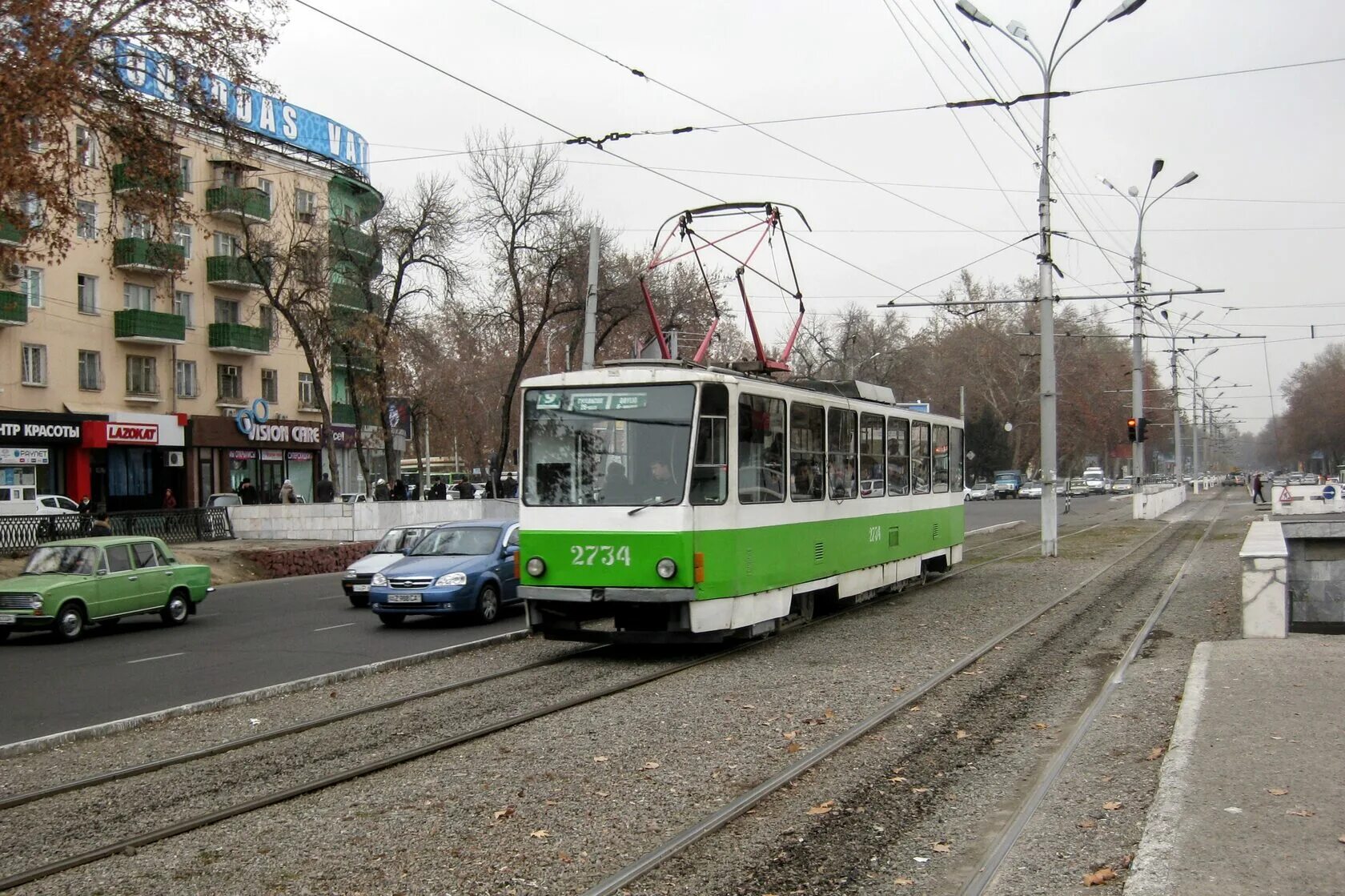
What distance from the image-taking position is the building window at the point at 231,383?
49562 mm

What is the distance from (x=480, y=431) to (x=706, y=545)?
67601 millimetres

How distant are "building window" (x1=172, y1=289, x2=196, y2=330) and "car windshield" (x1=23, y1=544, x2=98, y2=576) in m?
31.4

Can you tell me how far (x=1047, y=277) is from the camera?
27.3 m

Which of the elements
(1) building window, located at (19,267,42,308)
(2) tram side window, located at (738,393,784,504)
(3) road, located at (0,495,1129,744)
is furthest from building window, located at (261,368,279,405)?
(2) tram side window, located at (738,393,784,504)

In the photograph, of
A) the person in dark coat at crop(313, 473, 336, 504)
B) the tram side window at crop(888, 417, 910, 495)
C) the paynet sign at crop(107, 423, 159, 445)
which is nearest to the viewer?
the tram side window at crop(888, 417, 910, 495)

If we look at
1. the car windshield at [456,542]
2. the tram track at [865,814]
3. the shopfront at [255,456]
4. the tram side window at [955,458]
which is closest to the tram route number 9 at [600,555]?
the tram track at [865,814]

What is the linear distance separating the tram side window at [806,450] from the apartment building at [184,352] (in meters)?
26.9

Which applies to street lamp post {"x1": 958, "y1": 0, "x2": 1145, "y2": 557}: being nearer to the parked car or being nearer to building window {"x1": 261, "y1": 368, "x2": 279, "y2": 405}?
the parked car

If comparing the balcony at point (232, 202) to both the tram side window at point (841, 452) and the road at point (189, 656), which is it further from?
the tram side window at point (841, 452)

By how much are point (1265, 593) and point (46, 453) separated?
3827cm

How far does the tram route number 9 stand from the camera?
1228 cm

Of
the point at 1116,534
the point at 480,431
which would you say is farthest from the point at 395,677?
the point at 480,431

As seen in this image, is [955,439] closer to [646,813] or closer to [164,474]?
[646,813]

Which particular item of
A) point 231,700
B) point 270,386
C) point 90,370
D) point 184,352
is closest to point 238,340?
point 184,352
